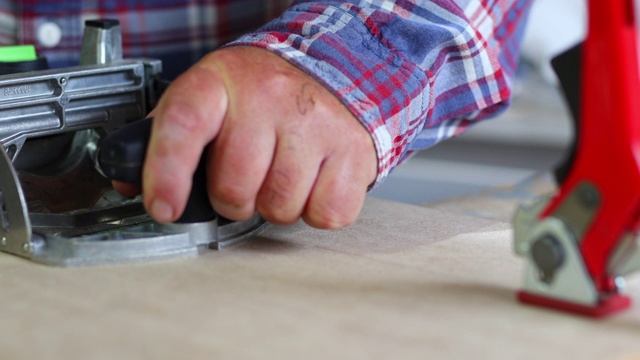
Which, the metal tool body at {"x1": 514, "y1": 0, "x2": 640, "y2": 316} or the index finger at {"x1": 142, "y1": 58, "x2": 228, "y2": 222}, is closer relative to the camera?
the metal tool body at {"x1": 514, "y1": 0, "x2": 640, "y2": 316}

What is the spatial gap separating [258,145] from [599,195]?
28 centimetres

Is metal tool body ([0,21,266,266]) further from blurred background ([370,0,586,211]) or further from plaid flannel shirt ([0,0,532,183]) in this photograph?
blurred background ([370,0,586,211])

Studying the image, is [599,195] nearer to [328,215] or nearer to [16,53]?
[328,215]

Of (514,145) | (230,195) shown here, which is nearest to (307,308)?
(230,195)

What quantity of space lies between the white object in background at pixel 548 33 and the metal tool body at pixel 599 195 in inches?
50.9

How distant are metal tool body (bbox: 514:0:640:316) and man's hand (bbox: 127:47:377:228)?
21 centimetres

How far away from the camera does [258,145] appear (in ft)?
2.59

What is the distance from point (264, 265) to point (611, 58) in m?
0.31

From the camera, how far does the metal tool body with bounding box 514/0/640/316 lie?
64 centimetres

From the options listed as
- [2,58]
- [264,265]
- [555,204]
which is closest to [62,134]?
[2,58]

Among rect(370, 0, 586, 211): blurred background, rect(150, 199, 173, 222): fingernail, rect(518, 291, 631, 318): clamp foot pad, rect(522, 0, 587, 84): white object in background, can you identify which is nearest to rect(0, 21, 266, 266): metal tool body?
rect(150, 199, 173, 222): fingernail

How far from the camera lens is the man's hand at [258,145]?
30.5 inches

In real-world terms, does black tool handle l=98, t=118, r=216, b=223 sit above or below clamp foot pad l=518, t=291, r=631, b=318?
above

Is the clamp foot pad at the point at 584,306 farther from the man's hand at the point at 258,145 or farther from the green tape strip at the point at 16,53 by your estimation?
the green tape strip at the point at 16,53
